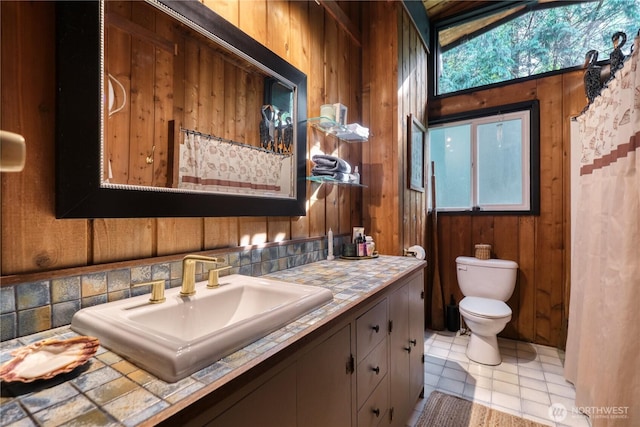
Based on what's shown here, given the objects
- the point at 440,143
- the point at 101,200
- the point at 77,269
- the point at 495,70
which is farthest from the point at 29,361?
the point at 495,70

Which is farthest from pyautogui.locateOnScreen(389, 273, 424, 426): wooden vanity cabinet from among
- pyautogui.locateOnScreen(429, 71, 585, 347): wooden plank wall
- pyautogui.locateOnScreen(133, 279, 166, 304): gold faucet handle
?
pyautogui.locateOnScreen(429, 71, 585, 347): wooden plank wall

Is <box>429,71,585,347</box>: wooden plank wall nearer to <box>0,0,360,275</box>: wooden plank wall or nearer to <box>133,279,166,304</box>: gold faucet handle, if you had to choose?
<box>0,0,360,275</box>: wooden plank wall

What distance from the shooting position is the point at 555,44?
257cm

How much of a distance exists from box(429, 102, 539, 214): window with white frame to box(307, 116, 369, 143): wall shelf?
1355 mm

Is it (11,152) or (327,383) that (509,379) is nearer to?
(327,383)

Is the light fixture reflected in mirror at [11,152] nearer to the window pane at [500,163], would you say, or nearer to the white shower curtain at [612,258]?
the white shower curtain at [612,258]

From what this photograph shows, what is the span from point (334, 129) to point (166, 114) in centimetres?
111

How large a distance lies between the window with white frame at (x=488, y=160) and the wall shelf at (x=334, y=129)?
136 cm

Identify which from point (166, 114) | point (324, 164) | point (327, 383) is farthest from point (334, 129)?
point (327, 383)

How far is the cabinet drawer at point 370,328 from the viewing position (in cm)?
107

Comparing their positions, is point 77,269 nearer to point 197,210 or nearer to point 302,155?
point 197,210

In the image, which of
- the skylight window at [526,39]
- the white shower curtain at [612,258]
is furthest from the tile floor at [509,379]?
the skylight window at [526,39]

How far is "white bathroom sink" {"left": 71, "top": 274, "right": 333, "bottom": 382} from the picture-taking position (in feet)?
1.89

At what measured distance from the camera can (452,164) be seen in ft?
9.87
